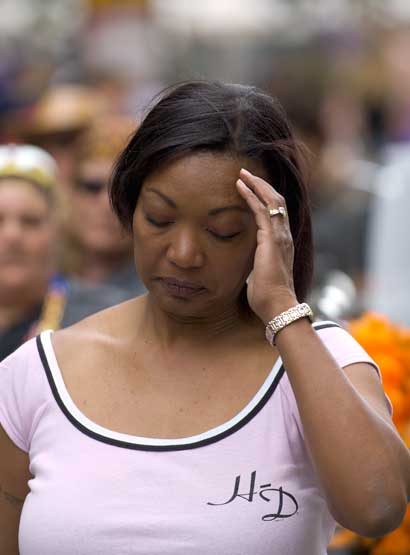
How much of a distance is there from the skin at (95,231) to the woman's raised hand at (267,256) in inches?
108

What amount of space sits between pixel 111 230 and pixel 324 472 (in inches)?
118

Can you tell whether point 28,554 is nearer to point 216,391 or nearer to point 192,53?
point 216,391

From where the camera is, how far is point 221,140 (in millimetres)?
1962

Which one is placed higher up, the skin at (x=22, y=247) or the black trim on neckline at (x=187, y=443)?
the black trim on neckline at (x=187, y=443)

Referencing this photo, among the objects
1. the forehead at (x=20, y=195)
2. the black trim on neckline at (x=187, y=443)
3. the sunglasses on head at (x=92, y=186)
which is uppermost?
the black trim on neckline at (x=187, y=443)

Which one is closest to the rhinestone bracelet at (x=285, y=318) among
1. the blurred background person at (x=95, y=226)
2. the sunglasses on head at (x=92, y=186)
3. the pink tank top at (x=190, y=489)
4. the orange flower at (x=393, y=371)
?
the pink tank top at (x=190, y=489)

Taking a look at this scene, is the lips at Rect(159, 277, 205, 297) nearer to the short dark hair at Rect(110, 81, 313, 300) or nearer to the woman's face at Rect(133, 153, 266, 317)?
the woman's face at Rect(133, 153, 266, 317)

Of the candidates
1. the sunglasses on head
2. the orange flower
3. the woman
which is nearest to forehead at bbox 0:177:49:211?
the sunglasses on head

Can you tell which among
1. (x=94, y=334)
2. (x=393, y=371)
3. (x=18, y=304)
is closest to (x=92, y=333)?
(x=94, y=334)

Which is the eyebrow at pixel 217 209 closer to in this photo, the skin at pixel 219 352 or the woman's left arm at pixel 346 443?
the skin at pixel 219 352

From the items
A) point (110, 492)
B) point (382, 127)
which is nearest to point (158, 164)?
point (110, 492)

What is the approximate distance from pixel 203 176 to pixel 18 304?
6.91ft

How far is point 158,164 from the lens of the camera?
6.52 ft

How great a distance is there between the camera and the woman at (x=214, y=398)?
6.10 ft
